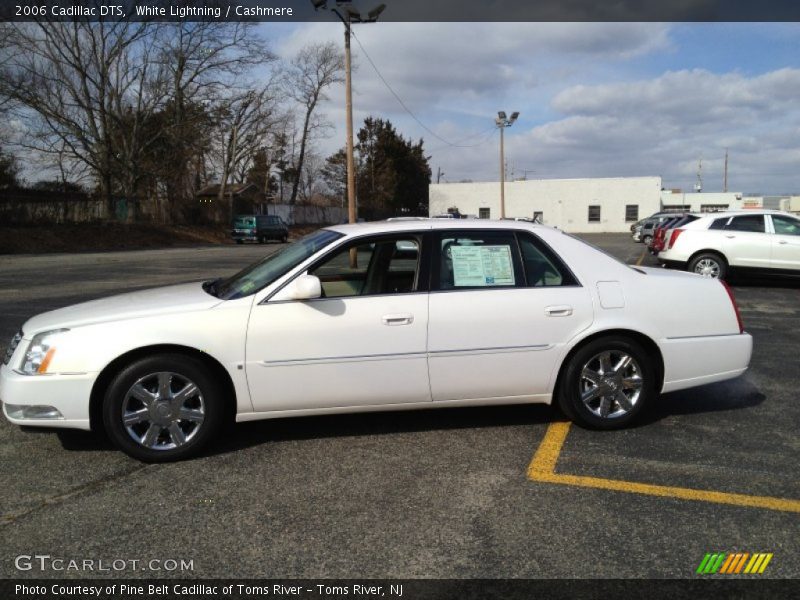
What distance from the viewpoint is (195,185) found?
2045 inches

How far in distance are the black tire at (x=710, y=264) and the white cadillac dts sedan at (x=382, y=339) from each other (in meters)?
8.83

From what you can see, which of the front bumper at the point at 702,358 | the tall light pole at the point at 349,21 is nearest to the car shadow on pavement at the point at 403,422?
the front bumper at the point at 702,358

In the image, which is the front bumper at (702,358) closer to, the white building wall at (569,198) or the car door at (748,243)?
the car door at (748,243)

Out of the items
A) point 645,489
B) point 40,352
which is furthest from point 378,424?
point 40,352

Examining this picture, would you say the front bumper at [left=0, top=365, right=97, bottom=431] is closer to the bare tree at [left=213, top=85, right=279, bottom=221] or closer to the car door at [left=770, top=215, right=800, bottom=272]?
the car door at [left=770, top=215, right=800, bottom=272]

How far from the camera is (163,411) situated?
3.87 metres

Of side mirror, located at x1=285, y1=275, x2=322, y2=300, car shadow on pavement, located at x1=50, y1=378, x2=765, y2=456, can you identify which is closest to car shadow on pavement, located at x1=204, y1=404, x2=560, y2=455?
car shadow on pavement, located at x1=50, y1=378, x2=765, y2=456

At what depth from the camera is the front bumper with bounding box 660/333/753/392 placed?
14.6 feet

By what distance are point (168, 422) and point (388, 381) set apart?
1405 mm

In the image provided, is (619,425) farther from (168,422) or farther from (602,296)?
(168,422)

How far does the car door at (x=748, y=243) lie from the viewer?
40.5 feet

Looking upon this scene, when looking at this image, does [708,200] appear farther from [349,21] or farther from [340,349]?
[340,349]

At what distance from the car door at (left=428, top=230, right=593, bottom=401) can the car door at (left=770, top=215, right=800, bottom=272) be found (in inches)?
397

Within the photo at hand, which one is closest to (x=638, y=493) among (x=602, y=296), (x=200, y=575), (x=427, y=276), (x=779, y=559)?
(x=779, y=559)
